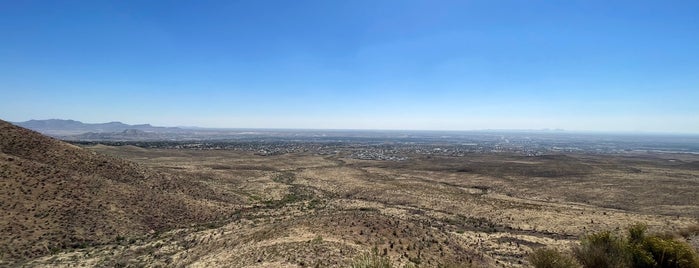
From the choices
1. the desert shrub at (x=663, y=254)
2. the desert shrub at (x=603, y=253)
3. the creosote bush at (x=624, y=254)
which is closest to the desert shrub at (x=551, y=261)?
the creosote bush at (x=624, y=254)

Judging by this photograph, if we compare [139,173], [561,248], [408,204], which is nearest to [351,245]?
[561,248]

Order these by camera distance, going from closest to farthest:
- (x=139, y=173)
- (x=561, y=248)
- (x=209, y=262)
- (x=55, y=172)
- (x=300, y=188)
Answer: (x=209, y=262) < (x=561, y=248) < (x=55, y=172) < (x=139, y=173) < (x=300, y=188)

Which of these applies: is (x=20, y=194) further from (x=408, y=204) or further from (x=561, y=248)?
(x=561, y=248)

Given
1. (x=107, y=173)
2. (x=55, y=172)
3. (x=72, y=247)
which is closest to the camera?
(x=72, y=247)

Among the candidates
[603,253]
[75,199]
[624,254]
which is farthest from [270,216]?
[624,254]

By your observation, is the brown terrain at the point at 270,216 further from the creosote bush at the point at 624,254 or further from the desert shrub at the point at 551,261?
the creosote bush at the point at 624,254

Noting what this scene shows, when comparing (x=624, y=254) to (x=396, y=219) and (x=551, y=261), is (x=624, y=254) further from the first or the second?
(x=396, y=219)

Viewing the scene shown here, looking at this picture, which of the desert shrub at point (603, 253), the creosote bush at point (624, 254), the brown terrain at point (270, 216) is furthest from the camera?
the brown terrain at point (270, 216)
